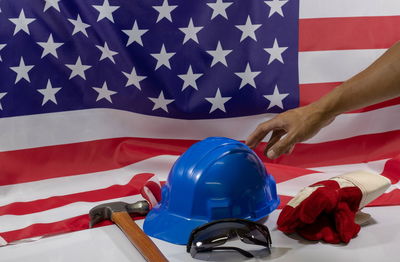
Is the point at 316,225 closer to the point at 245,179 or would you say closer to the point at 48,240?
the point at 245,179

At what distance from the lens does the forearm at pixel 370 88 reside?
4.04ft

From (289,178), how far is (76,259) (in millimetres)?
807

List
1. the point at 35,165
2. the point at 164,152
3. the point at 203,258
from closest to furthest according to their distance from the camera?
the point at 203,258, the point at 35,165, the point at 164,152

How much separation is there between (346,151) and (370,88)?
33.2 inches

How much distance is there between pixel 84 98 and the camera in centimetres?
185

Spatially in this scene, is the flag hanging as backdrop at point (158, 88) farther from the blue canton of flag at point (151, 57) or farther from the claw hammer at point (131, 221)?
the claw hammer at point (131, 221)

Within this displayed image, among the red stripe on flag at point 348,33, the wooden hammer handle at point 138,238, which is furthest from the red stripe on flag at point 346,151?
the wooden hammer handle at point 138,238

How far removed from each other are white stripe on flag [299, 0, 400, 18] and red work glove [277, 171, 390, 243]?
753 millimetres

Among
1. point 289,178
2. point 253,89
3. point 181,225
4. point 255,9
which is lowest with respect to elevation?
point 289,178

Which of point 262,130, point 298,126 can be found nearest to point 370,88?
point 298,126

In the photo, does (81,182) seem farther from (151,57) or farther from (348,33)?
(348,33)

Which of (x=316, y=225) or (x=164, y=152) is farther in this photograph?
(x=164, y=152)

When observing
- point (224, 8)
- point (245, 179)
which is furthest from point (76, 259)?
point (224, 8)

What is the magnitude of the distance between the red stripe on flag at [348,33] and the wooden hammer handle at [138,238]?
0.92 meters
